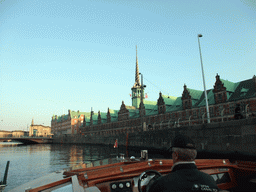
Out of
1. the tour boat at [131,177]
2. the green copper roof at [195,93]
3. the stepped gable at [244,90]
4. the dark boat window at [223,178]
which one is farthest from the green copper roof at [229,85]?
the dark boat window at [223,178]

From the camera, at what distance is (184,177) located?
1.97 metres

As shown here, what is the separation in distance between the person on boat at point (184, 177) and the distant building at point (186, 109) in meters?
19.2

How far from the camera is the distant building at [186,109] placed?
36.4 m

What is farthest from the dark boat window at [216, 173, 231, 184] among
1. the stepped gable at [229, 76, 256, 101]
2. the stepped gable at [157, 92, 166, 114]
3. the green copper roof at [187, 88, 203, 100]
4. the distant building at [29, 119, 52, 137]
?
the distant building at [29, 119, 52, 137]

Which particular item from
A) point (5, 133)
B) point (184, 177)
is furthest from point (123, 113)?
point (5, 133)

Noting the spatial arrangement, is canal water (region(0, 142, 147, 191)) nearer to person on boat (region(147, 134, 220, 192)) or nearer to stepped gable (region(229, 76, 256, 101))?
person on boat (region(147, 134, 220, 192))

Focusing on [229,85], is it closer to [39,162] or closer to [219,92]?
[219,92]

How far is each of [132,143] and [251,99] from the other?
77.6 feet

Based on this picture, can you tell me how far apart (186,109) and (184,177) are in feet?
154

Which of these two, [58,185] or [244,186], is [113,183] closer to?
[58,185]

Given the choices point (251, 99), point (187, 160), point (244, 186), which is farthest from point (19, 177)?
point (251, 99)

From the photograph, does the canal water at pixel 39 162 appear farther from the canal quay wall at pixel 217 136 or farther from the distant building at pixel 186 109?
the distant building at pixel 186 109

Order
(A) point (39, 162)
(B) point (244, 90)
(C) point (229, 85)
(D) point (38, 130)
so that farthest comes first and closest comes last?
(D) point (38, 130)
(C) point (229, 85)
(B) point (244, 90)
(A) point (39, 162)

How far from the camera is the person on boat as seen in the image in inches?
75.1
